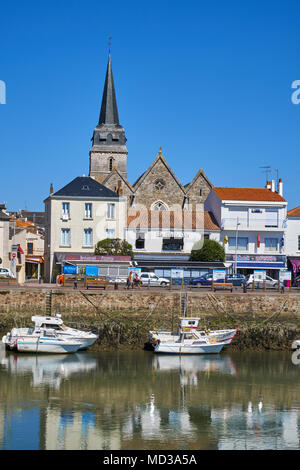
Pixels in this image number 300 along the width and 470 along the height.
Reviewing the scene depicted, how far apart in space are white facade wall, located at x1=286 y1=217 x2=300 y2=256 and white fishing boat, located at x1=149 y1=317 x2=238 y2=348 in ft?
82.2

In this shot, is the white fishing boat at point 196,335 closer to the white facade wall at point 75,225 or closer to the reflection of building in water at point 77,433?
the reflection of building in water at point 77,433

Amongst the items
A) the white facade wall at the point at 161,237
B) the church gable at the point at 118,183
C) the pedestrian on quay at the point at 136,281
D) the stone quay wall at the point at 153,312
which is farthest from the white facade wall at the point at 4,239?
the stone quay wall at the point at 153,312

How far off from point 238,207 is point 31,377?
34595 mm

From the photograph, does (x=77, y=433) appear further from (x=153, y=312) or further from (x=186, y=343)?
(x=153, y=312)

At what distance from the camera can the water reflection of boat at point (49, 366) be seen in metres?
29.9

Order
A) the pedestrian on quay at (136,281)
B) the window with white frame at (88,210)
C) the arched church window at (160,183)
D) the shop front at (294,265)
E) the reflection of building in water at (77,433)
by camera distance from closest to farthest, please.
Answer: the reflection of building in water at (77,433)
the pedestrian on quay at (136,281)
the window with white frame at (88,210)
the shop front at (294,265)
the arched church window at (160,183)

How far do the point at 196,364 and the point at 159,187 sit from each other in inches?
1492

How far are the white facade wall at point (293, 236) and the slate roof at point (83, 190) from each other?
53.3 ft

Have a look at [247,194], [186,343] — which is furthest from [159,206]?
[186,343]

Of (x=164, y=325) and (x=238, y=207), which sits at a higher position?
(x=238, y=207)

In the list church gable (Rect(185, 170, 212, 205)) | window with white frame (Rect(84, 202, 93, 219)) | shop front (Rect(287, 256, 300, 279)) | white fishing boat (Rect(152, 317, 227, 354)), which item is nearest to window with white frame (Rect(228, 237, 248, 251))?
shop front (Rect(287, 256, 300, 279))

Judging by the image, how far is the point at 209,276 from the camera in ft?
162
